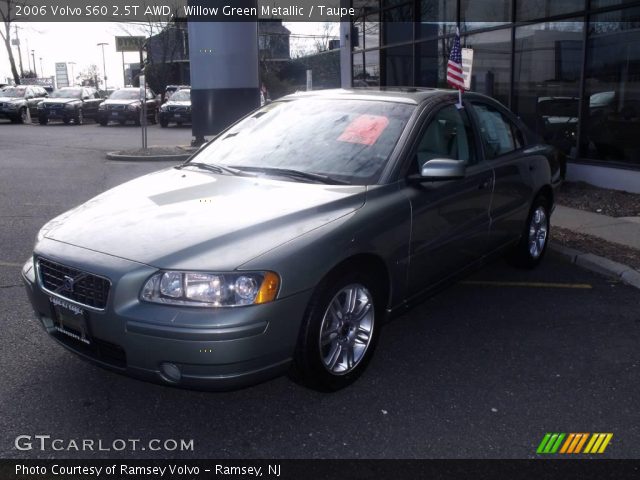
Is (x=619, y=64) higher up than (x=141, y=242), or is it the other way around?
(x=619, y=64)

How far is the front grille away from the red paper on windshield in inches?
74.1

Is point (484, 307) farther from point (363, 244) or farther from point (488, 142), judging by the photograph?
point (363, 244)

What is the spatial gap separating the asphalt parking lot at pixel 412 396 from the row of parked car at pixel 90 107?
77.8ft

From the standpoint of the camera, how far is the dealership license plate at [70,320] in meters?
3.30

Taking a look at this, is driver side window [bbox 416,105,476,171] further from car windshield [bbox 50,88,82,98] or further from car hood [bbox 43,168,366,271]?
car windshield [bbox 50,88,82,98]

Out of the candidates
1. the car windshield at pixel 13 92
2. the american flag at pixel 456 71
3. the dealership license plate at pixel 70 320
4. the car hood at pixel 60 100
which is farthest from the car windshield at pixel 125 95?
the dealership license plate at pixel 70 320

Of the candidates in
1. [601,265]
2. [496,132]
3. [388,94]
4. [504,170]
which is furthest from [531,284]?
[388,94]

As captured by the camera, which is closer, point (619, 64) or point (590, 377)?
point (590, 377)

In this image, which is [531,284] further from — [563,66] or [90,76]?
[90,76]

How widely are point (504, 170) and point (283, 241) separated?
2610 mm

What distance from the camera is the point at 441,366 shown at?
4086 mm

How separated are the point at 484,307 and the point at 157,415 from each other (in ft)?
9.19

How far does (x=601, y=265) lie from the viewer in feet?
20.3

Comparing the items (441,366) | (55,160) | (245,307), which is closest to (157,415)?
(245,307)
